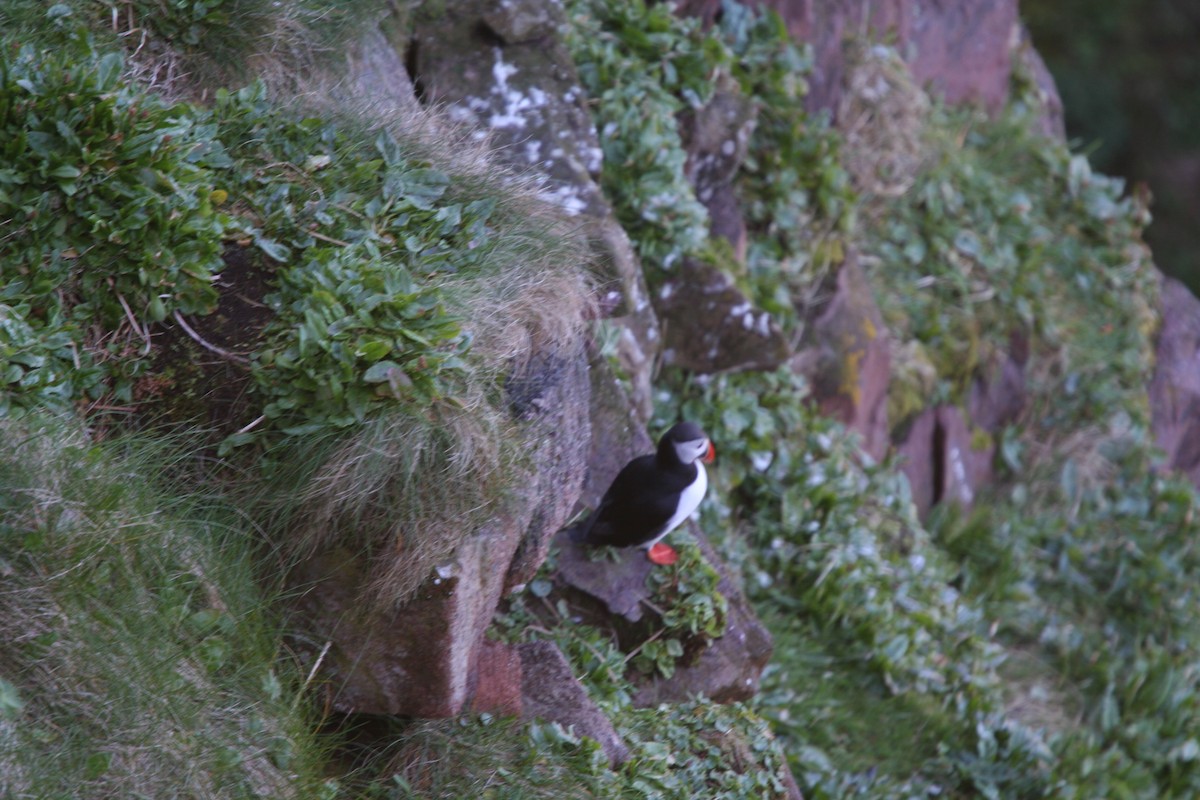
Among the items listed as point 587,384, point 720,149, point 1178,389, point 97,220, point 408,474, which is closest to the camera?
point 408,474

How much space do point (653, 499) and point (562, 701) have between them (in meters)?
0.70

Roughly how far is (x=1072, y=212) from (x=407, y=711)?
21.2 feet

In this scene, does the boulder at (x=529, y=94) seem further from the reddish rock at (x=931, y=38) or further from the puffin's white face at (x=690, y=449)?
the reddish rock at (x=931, y=38)

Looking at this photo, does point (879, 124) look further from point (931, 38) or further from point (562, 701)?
point (562, 701)

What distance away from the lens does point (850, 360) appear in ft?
18.2

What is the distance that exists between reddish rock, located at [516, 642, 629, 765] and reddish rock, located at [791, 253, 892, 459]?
2.57m

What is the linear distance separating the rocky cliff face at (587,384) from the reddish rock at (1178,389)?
0.06ft

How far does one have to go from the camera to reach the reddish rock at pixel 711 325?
4629mm

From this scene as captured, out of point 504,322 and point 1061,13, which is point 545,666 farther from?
point 1061,13

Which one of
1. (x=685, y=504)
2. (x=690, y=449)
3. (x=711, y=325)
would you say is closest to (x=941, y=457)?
(x=711, y=325)

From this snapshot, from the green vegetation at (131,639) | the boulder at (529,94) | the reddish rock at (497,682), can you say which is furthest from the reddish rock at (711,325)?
the green vegetation at (131,639)

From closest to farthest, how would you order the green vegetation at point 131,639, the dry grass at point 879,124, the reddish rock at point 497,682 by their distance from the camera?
the green vegetation at point 131,639 → the reddish rock at point 497,682 → the dry grass at point 879,124

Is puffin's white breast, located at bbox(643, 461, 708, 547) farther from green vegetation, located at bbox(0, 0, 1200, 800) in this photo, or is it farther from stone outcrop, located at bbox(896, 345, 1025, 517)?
stone outcrop, located at bbox(896, 345, 1025, 517)

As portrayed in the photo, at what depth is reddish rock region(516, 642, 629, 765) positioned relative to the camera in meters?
3.05
